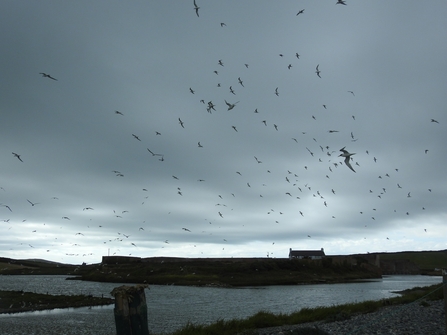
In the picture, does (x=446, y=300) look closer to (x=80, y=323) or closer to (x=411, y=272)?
(x=80, y=323)

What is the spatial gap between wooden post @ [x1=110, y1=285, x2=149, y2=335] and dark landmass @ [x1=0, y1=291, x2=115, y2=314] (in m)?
40.1

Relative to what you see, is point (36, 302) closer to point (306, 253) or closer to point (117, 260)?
point (117, 260)

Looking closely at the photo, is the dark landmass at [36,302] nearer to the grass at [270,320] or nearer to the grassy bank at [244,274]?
the grass at [270,320]

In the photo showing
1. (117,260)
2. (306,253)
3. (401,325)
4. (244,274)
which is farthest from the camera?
(306,253)

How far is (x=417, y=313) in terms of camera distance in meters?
22.5

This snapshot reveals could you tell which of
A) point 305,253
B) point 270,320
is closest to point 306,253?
point 305,253

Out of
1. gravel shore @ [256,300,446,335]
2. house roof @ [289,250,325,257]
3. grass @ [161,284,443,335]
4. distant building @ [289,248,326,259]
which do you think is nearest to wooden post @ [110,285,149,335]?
gravel shore @ [256,300,446,335]

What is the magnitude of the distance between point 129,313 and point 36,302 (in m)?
46.3

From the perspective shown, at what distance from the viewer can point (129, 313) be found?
6266mm

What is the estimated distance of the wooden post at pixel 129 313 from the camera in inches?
245

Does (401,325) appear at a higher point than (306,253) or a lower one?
lower

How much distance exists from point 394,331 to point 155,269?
105 m

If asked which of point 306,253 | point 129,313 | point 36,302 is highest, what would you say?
point 306,253

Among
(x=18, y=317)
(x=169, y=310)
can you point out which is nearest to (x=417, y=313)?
(x=169, y=310)
